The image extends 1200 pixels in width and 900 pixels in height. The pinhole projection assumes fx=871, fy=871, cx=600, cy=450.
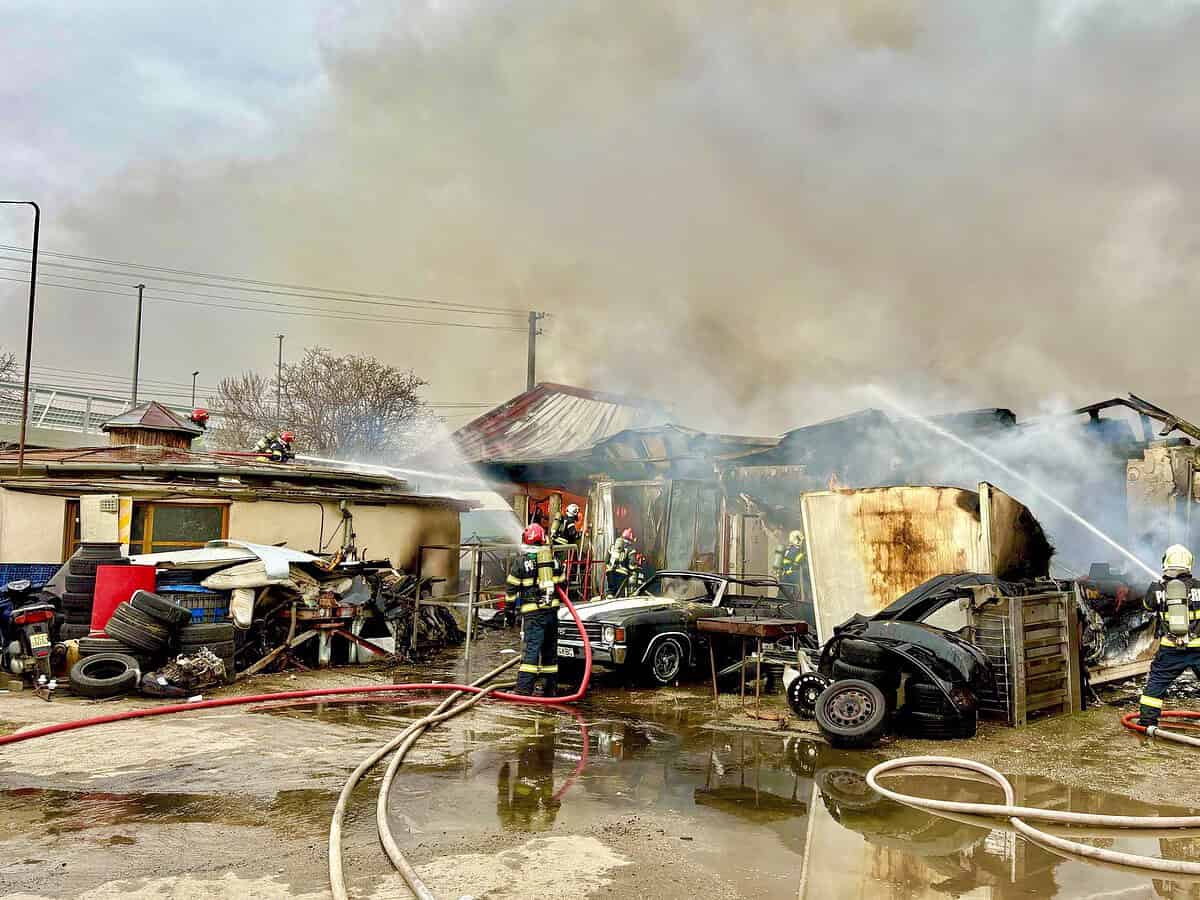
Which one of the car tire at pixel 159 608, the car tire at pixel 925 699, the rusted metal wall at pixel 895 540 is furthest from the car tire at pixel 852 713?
the car tire at pixel 159 608

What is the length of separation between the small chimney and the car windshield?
10.6m

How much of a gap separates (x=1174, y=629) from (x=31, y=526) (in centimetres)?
1536

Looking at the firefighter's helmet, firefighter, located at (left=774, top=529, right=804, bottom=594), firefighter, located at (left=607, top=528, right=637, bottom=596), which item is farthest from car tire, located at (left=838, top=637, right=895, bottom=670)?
firefighter, located at (left=607, top=528, right=637, bottom=596)

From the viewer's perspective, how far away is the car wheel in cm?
1022

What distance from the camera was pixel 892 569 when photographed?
10.1 m

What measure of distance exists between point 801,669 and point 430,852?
16.8 ft

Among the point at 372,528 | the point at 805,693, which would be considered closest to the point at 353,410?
the point at 372,528

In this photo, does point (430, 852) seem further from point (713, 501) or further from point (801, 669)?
point (713, 501)

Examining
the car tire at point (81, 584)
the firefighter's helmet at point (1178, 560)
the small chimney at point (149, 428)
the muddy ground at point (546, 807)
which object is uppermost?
the small chimney at point (149, 428)

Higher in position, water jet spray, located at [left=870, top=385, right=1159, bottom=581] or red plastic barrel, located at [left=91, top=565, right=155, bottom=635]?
water jet spray, located at [left=870, top=385, right=1159, bottom=581]

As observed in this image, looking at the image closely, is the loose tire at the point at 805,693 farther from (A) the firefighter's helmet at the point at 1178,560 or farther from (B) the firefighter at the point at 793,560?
(B) the firefighter at the point at 793,560

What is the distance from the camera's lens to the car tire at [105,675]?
29.6ft

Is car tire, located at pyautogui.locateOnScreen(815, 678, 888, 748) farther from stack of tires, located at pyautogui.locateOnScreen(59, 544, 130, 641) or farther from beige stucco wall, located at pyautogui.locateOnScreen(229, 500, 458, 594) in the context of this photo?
beige stucco wall, located at pyautogui.locateOnScreen(229, 500, 458, 594)

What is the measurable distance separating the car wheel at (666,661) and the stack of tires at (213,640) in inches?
194
